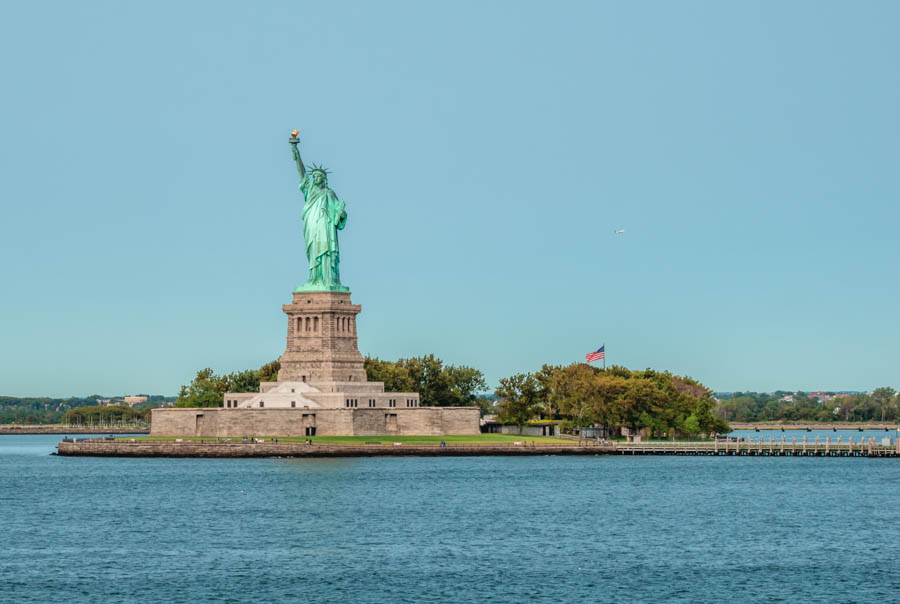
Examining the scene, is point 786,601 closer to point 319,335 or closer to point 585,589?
point 585,589

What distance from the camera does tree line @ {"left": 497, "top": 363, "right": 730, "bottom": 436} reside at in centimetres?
13725

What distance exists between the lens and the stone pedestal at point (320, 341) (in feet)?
440

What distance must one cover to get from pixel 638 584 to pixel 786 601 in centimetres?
585

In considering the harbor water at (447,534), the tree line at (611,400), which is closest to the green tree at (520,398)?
the tree line at (611,400)

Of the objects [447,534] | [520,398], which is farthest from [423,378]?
[447,534]

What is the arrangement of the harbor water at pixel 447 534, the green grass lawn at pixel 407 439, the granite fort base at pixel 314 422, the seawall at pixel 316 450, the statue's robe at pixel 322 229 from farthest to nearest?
the statue's robe at pixel 322 229 < the granite fort base at pixel 314 422 < the green grass lawn at pixel 407 439 < the seawall at pixel 316 450 < the harbor water at pixel 447 534

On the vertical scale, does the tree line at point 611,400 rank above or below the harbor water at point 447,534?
above

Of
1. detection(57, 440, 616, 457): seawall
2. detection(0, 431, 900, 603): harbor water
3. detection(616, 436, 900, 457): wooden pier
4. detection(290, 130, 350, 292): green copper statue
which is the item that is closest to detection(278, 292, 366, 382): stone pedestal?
detection(290, 130, 350, 292): green copper statue

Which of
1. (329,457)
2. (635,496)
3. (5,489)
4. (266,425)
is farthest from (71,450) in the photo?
(635,496)

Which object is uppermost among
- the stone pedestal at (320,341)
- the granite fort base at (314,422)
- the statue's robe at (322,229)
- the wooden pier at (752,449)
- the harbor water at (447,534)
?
the statue's robe at (322,229)

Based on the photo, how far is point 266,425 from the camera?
130 m

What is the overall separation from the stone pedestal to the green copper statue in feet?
4.37

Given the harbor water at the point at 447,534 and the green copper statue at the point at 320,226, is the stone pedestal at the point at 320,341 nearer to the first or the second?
the green copper statue at the point at 320,226

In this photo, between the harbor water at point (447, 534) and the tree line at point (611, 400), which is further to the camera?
the tree line at point (611, 400)
